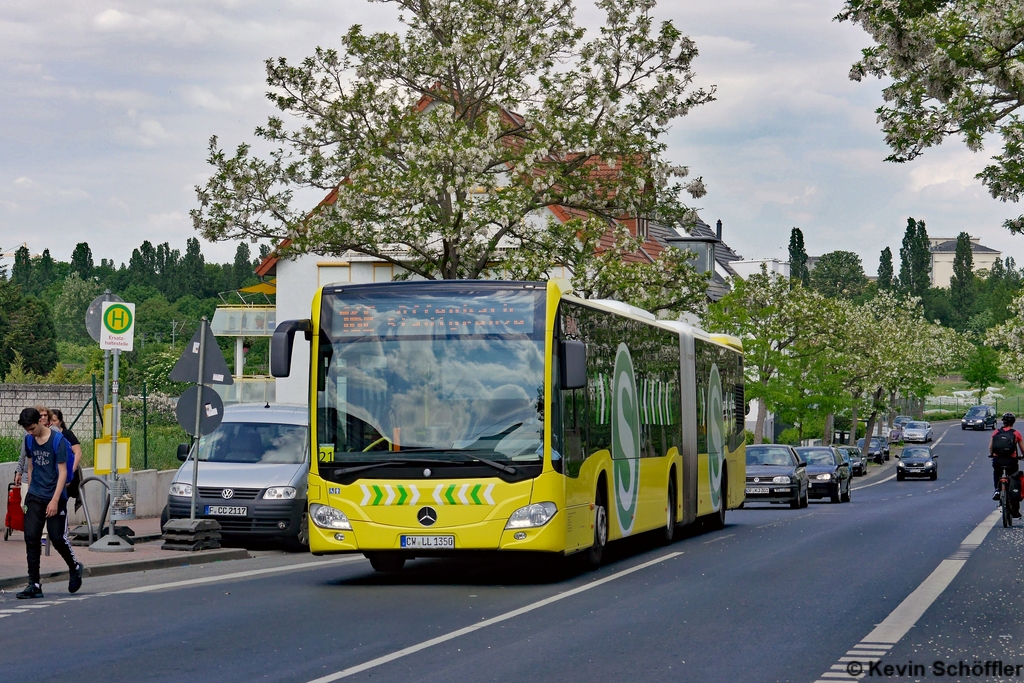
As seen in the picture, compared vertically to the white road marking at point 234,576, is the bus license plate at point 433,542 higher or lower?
higher

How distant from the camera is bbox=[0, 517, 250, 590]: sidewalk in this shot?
1485cm

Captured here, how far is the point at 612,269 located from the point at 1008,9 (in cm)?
1616

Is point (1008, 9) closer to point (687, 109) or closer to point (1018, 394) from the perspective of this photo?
point (687, 109)

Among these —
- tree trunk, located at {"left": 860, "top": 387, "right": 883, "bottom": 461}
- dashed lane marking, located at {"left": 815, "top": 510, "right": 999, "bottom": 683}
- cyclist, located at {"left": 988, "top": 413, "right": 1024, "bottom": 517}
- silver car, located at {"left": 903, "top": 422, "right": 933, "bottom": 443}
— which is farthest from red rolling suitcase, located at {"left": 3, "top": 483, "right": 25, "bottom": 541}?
silver car, located at {"left": 903, "top": 422, "right": 933, "bottom": 443}

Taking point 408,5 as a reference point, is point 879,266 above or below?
above

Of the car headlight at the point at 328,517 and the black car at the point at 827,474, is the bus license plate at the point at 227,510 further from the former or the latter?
the black car at the point at 827,474

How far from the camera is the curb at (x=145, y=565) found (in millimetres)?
14320

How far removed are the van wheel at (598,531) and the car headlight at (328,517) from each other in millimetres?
2890

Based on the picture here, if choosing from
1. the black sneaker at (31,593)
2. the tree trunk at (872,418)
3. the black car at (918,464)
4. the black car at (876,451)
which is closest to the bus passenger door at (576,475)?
the black sneaker at (31,593)

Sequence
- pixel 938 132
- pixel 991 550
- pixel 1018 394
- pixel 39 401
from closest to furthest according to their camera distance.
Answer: pixel 938 132 → pixel 991 550 → pixel 39 401 → pixel 1018 394

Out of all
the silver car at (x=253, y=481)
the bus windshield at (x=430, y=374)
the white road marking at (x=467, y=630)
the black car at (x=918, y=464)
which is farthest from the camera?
the black car at (x=918, y=464)

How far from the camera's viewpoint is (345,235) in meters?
27.2

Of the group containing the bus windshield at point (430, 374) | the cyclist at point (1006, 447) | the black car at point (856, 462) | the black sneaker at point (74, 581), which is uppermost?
the bus windshield at point (430, 374)

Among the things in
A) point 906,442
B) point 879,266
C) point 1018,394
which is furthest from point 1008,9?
point 879,266
